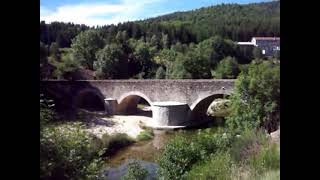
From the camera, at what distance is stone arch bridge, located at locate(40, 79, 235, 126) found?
1555cm

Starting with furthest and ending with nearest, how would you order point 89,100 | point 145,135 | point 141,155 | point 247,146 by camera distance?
point 89,100
point 145,135
point 141,155
point 247,146

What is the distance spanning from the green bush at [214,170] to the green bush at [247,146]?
0.55 ft

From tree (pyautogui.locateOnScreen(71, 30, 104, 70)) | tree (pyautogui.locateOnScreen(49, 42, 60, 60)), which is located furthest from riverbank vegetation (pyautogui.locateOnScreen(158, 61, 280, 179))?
tree (pyautogui.locateOnScreen(71, 30, 104, 70))

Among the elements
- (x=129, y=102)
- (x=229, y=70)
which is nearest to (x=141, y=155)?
(x=129, y=102)

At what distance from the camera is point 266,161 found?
16.8 ft

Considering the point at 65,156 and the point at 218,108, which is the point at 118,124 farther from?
the point at 65,156

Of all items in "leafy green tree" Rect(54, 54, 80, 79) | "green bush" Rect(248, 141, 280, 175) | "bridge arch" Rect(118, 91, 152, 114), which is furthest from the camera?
"leafy green tree" Rect(54, 54, 80, 79)

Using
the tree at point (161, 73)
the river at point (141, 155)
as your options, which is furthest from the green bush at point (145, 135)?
the tree at point (161, 73)

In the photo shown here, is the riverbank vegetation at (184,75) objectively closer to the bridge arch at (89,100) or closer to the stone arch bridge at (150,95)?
the stone arch bridge at (150,95)

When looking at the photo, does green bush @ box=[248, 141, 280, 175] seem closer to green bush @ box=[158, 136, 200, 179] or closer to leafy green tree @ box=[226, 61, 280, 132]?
green bush @ box=[158, 136, 200, 179]

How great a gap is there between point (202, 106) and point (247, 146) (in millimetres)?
9795

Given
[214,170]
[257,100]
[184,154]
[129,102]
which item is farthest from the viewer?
[129,102]

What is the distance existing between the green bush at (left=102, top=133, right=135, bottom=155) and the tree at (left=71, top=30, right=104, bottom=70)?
898cm
